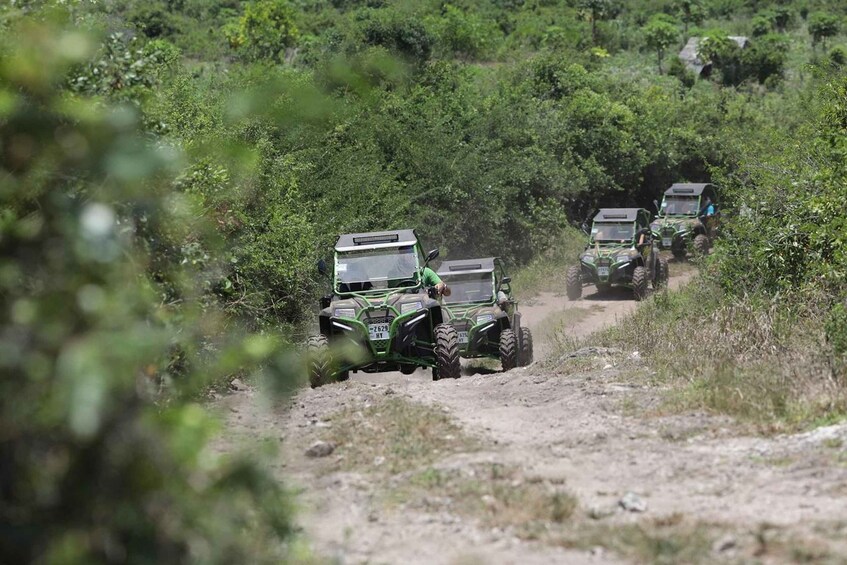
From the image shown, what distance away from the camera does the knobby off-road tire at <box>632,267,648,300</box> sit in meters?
23.2

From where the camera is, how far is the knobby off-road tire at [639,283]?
23.2 meters

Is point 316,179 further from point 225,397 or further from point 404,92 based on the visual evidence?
point 225,397

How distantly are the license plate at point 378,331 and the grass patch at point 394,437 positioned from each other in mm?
2974

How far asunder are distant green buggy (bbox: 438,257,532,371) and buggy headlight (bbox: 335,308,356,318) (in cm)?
212

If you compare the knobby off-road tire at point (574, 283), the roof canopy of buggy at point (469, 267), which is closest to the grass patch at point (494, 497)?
the roof canopy of buggy at point (469, 267)

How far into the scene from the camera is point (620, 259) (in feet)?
76.8

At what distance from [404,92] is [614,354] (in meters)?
18.1

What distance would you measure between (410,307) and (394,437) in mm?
4763

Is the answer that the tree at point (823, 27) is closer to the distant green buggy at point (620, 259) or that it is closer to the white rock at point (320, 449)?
the distant green buggy at point (620, 259)

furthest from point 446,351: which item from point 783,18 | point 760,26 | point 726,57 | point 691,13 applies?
point 783,18

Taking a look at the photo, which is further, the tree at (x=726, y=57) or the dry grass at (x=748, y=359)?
the tree at (x=726, y=57)

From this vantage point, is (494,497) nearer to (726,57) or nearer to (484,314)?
(484,314)

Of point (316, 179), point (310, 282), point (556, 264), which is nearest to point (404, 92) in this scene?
point (556, 264)

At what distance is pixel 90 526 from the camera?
3.58 metres
